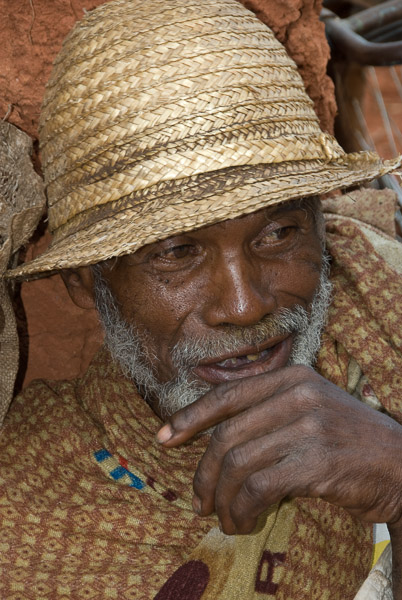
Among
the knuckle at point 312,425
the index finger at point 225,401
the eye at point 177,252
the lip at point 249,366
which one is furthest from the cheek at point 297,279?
the knuckle at point 312,425

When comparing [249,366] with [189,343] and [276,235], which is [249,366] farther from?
[276,235]

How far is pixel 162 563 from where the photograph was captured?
2.11 meters

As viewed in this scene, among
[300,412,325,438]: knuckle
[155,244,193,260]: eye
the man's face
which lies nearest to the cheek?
the man's face

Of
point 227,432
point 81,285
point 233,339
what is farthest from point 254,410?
A: point 81,285

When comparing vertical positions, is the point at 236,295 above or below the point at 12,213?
below

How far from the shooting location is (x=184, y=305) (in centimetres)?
210

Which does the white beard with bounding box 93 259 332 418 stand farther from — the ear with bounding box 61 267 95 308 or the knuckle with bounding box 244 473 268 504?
the knuckle with bounding box 244 473 268 504

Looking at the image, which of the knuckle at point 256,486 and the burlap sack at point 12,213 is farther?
the burlap sack at point 12,213

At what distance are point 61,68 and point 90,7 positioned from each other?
47 cm

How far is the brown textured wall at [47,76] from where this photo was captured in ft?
8.41

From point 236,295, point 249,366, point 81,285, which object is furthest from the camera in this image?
point 81,285

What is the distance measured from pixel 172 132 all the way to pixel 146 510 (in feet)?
3.64

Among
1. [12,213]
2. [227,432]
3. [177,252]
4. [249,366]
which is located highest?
[12,213]

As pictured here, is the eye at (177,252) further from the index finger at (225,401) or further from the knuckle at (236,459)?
the knuckle at (236,459)
